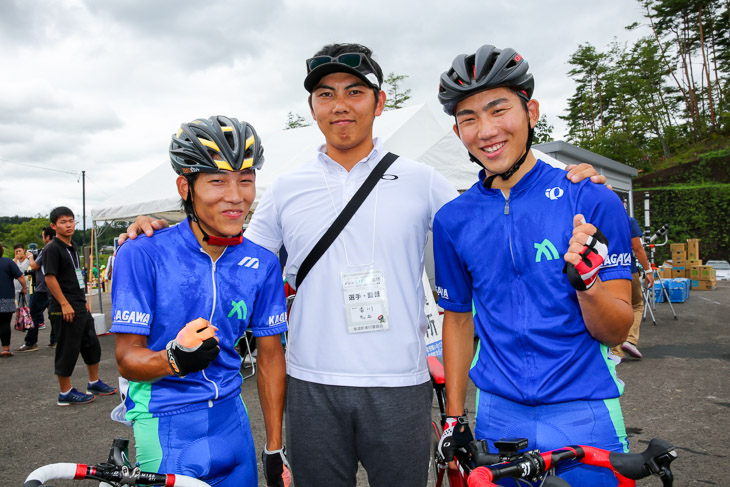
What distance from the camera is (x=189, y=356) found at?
1.76 meters

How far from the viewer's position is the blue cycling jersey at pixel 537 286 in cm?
181

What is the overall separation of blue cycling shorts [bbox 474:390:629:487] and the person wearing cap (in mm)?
601

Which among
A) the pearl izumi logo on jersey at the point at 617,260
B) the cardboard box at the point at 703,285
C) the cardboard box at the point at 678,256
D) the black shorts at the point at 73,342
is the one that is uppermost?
the pearl izumi logo on jersey at the point at 617,260

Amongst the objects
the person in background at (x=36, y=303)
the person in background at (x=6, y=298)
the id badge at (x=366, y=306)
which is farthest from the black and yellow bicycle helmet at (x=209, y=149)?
the person in background at (x=36, y=303)

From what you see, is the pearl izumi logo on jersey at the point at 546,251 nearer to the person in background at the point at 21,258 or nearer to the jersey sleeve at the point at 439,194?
the jersey sleeve at the point at 439,194

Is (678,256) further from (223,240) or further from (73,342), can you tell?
(223,240)

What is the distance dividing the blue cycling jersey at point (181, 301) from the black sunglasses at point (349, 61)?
1068 mm

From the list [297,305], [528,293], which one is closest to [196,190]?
[297,305]

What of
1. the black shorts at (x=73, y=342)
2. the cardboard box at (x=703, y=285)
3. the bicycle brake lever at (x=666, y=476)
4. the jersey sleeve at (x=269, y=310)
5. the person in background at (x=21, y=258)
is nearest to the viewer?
the bicycle brake lever at (x=666, y=476)

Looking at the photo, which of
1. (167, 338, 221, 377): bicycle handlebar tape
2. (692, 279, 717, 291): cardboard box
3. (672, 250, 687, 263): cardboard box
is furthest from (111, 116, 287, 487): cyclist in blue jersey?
(672, 250, 687, 263): cardboard box

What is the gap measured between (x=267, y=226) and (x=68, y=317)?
5955 millimetres

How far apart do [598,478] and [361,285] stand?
1.23m

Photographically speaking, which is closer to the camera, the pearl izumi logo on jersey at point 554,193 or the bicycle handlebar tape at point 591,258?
the bicycle handlebar tape at point 591,258

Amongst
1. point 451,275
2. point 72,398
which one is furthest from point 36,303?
point 451,275
